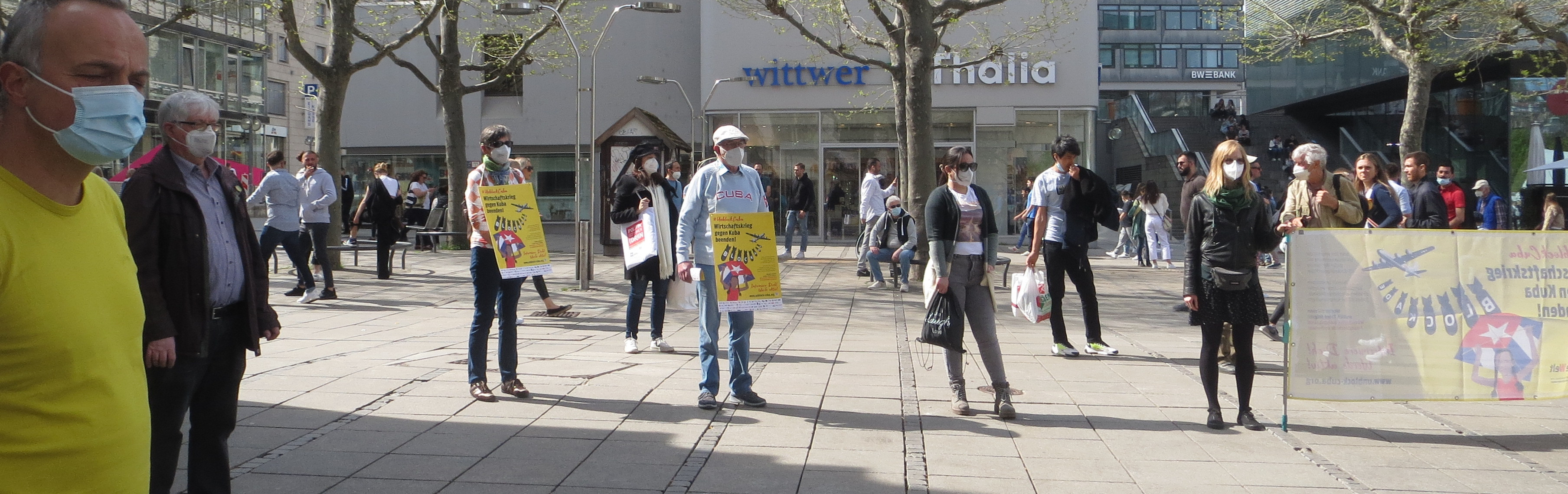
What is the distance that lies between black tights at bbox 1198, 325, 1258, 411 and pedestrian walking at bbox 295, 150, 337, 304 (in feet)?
31.2

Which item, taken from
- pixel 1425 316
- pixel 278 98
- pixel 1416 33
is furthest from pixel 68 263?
pixel 278 98

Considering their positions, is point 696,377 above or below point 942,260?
below

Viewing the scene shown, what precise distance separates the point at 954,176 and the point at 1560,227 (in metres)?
15.4

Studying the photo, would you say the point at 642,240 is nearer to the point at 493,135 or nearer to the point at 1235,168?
the point at 493,135

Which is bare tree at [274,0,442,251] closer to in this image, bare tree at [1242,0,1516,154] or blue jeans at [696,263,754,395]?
blue jeans at [696,263,754,395]

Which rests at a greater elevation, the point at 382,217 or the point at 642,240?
the point at 382,217

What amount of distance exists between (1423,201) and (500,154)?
23.7 feet

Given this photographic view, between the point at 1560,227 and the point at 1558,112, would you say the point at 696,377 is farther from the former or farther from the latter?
the point at 1558,112

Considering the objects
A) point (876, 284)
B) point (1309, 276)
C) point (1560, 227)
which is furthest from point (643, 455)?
point (1560, 227)

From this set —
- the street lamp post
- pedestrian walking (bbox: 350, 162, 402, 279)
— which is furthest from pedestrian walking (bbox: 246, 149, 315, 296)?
the street lamp post

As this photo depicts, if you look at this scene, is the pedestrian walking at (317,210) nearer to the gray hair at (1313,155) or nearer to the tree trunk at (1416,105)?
the gray hair at (1313,155)

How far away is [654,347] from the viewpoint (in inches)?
339

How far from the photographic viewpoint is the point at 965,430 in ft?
18.8

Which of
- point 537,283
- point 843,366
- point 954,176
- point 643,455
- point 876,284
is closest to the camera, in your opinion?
point 643,455
